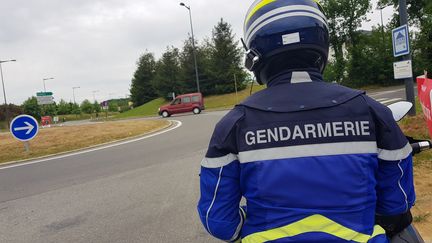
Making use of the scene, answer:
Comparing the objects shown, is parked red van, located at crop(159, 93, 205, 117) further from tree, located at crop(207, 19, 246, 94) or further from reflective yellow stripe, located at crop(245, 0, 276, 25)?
reflective yellow stripe, located at crop(245, 0, 276, 25)

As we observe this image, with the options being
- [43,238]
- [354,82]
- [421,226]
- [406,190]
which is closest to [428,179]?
[421,226]

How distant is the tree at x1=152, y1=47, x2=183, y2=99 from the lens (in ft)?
187

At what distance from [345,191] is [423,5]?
2240 inches

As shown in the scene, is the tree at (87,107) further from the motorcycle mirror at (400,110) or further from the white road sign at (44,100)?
the motorcycle mirror at (400,110)

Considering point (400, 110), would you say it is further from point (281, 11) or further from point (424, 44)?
point (424, 44)

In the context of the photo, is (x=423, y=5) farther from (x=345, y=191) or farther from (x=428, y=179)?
(x=345, y=191)

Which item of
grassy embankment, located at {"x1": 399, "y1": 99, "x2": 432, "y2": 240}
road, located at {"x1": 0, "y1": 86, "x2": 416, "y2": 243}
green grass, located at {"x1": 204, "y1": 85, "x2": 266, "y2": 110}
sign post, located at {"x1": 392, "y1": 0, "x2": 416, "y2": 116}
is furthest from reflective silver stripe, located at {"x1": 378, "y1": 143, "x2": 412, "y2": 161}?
green grass, located at {"x1": 204, "y1": 85, "x2": 266, "y2": 110}

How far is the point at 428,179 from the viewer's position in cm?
520

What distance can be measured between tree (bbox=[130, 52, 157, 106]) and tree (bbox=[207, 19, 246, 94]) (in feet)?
63.4

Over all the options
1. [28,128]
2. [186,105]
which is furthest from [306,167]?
[186,105]

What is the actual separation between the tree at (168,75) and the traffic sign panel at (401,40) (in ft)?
154

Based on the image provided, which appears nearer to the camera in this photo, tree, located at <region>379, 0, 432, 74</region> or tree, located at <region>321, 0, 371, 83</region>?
tree, located at <region>379, 0, 432, 74</region>

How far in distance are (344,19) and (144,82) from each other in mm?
35928

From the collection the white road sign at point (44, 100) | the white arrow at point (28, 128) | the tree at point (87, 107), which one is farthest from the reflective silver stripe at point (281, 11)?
the tree at point (87, 107)
